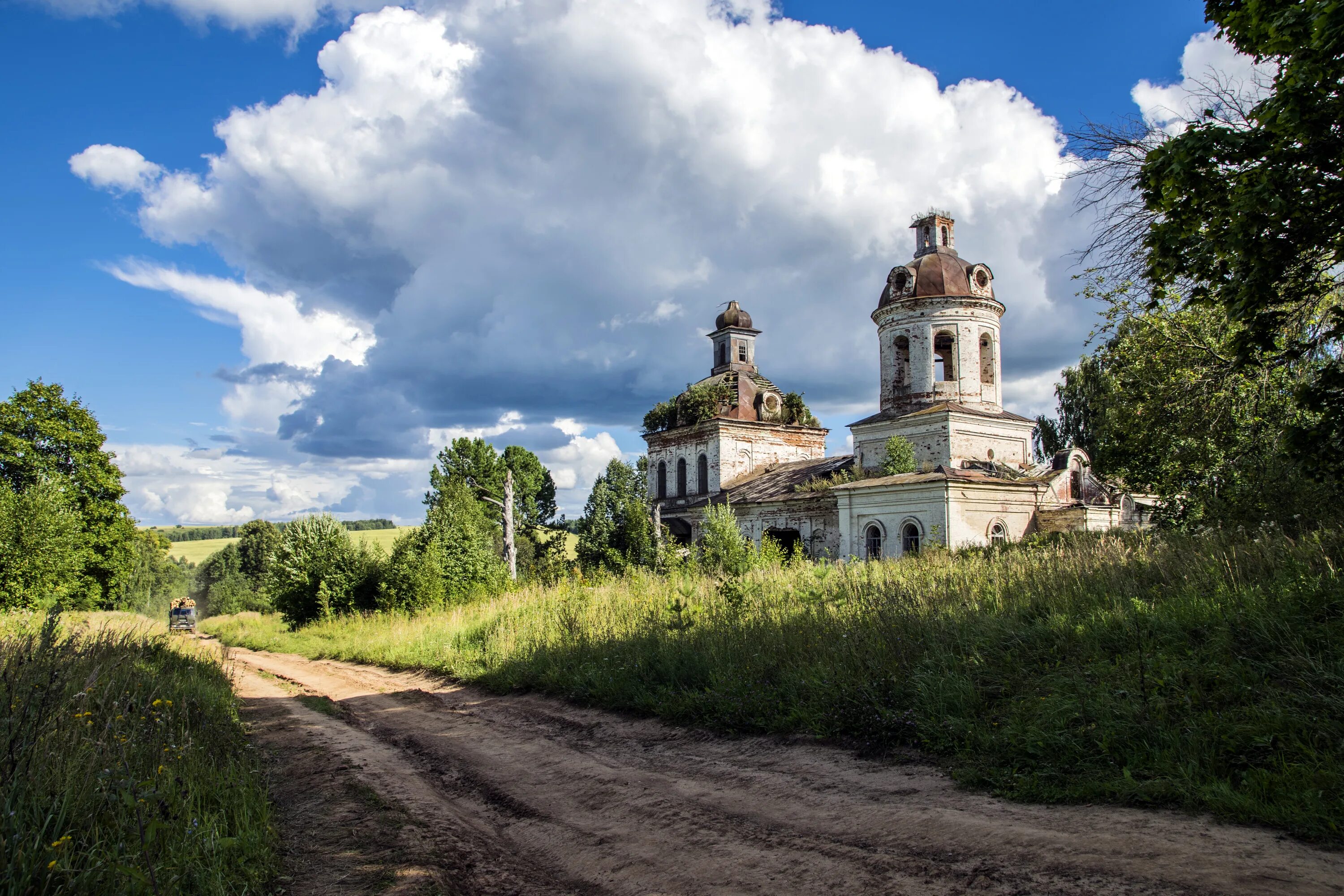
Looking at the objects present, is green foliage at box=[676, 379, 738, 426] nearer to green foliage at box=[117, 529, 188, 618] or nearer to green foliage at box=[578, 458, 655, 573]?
green foliage at box=[578, 458, 655, 573]

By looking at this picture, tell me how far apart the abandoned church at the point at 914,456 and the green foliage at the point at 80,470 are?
26034mm

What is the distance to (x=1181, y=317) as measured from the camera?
14070 millimetres

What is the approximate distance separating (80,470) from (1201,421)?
4290cm

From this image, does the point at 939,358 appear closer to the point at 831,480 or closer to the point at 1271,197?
the point at 831,480

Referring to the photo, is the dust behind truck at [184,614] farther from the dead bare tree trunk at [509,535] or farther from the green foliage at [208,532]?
the green foliage at [208,532]

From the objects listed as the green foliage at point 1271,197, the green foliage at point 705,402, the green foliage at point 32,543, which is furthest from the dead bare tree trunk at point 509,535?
the green foliage at point 705,402

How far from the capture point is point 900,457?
29594 millimetres

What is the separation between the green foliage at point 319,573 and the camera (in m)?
22.7

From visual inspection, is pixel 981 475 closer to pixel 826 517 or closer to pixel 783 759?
pixel 826 517

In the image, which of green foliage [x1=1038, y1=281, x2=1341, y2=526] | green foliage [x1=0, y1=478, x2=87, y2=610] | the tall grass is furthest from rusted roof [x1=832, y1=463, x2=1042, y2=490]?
green foliage [x1=0, y1=478, x2=87, y2=610]

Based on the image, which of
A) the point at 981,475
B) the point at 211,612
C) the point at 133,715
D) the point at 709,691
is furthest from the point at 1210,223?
→ the point at 211,612

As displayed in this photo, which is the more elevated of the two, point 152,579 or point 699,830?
A: point 152,579

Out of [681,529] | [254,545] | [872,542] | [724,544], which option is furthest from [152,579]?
[872,542]

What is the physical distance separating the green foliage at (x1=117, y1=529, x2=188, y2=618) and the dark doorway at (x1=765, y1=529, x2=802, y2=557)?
29.6m
